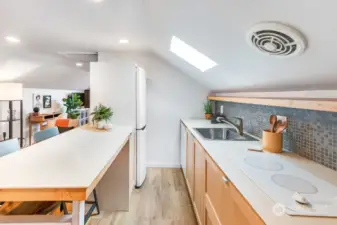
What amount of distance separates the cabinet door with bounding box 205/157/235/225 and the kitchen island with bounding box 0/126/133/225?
0.72m

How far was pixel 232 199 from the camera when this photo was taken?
1.25 metres

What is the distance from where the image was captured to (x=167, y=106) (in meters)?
4.50

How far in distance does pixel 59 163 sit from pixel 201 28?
1.41 m

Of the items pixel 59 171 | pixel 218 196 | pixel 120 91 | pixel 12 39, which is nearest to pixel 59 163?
pixel 59 171

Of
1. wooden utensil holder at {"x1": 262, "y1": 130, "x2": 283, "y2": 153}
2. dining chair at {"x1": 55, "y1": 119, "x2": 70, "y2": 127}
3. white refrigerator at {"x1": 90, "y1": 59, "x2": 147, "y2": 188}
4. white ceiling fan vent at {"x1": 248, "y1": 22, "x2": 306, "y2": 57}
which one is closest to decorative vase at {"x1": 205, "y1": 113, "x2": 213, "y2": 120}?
white refrigerator at {"x1": 90, "y1": 59, "x2": 147, "y2": 188}

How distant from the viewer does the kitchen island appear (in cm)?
115

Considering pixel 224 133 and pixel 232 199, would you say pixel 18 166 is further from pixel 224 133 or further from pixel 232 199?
pixel 224 133

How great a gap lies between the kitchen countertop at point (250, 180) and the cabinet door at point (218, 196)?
70 millimetres

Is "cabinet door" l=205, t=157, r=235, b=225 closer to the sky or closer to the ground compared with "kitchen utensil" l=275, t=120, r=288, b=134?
closer to the ground

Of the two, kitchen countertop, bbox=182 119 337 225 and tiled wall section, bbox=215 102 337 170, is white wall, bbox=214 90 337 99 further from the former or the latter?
kitchen countertop, bbox=182 119 337 225

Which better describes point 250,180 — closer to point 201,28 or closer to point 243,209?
point 243,209

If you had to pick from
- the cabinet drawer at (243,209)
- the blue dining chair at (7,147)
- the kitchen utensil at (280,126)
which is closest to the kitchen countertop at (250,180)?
the cabinet drawer at (243,209)

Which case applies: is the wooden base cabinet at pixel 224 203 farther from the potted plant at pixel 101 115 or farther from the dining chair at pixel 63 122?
the dining chair at pixel 63 122

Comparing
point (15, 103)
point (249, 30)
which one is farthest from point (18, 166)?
point (15, 103)
